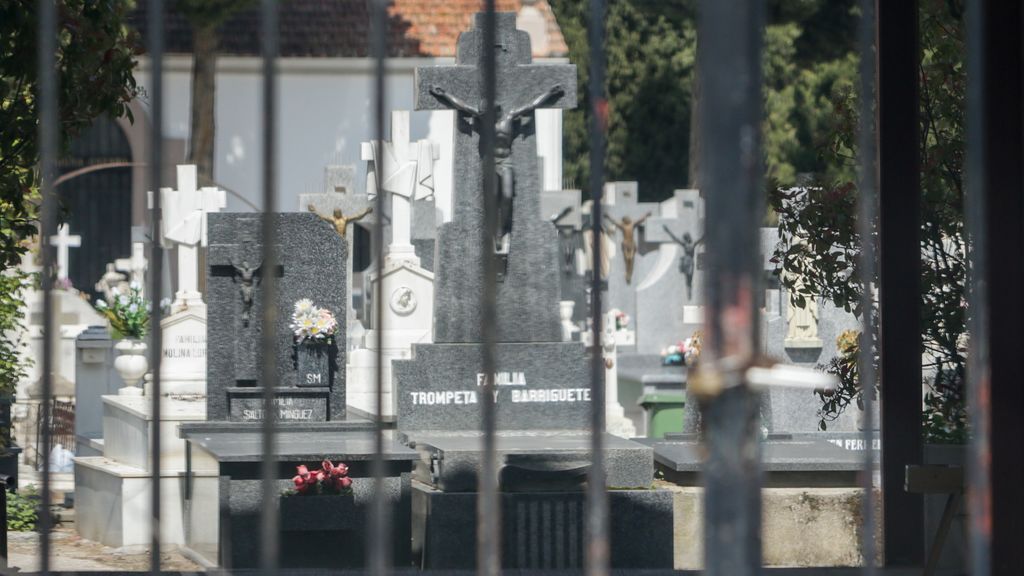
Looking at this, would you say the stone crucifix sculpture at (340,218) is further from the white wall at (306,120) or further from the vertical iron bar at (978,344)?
the vertical iron bar at (978,344)

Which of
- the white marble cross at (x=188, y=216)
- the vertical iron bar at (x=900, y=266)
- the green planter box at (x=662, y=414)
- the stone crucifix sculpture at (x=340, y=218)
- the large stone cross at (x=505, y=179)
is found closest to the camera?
the vertical iron bar at (x=900, y=266)

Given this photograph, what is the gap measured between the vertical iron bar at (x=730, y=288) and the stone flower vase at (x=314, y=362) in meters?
7.14

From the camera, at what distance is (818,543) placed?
6879 millimetres

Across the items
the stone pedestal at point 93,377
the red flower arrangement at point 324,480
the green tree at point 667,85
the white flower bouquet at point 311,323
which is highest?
the green tree at point 667,85

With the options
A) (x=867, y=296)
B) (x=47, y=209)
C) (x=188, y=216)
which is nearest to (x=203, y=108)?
(x=188, y=216)

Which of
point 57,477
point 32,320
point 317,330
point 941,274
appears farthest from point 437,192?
point 941,274

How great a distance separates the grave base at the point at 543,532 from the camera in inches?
249

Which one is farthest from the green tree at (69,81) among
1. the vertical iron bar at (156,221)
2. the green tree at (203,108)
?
the green tree at (203,108)

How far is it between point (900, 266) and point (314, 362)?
516 cm

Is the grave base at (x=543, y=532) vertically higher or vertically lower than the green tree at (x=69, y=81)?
lower

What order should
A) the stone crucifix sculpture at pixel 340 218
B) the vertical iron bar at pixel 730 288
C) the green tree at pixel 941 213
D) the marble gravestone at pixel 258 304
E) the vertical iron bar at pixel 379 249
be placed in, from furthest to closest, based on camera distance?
the stone crucifix sculpture at pixel 340 218
the marble gravestone at pixel 258 304
the green tree at pixel 941 213
the vertical iron bar at pixel 379 249
the vertical iron bar at pixel 730 288

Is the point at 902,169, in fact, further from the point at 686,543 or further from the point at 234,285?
the point at 234,285

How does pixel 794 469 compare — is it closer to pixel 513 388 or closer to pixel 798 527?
pixel 798 527

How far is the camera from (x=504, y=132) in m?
8.41
